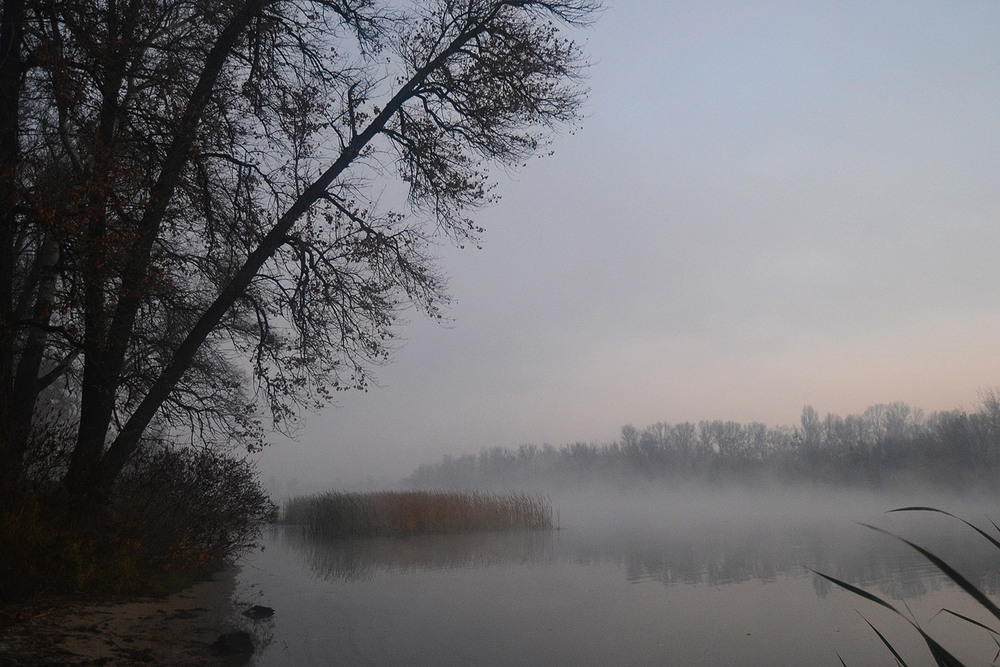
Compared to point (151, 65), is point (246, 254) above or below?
below

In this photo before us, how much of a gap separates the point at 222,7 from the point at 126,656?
19.8 ft

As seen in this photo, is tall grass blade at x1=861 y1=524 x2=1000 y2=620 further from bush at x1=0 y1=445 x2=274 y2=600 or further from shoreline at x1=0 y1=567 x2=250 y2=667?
bush at x1=0 y1=445 x2=274 y2=600

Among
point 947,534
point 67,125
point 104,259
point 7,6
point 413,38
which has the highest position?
point 413,38

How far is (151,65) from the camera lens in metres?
7.11

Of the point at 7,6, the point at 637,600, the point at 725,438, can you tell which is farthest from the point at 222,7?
the point at 725,438

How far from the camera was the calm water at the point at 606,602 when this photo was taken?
19.4 feet

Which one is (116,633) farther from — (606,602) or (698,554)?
(698,554)

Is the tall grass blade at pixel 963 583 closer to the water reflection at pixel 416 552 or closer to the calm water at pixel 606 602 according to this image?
the calm water at pixel 606 602

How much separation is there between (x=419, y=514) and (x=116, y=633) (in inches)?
498

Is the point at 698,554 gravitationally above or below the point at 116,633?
below

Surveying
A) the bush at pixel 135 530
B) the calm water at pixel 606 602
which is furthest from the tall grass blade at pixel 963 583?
the bush at pixel 135 530

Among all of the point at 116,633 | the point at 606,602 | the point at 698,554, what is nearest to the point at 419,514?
the point at 698,554

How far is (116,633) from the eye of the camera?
500 centimetres

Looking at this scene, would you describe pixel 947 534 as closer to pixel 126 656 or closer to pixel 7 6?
pixel 126 656
